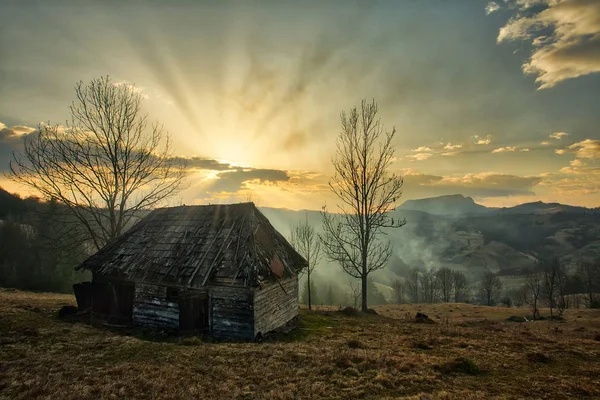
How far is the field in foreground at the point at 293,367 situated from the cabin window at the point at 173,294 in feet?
6.26

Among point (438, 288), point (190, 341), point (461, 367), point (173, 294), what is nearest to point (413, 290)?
point (438, 288)

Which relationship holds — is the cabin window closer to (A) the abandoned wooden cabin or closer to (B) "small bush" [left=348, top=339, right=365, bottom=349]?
(A) the abandoned wooden cabin

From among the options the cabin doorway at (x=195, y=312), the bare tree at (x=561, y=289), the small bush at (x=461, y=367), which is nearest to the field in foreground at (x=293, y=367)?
the small bush at (x=461, y=367)

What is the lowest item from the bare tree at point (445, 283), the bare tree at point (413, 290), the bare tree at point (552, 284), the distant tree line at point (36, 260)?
the bare tree at point (413, 290)

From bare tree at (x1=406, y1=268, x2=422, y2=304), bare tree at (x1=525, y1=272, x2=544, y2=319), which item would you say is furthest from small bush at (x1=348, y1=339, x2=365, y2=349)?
bare tree at (x1=406, y1=268, x2=422, y2=304)

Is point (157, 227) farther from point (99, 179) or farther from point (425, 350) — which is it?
point (425, 350)

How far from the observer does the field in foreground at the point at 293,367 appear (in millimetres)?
7836

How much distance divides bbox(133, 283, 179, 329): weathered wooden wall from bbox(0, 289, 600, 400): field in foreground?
1.15 meters

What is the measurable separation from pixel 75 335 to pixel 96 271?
5.47 meters

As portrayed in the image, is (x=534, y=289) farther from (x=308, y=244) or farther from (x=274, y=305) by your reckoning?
(x=274, y=305)

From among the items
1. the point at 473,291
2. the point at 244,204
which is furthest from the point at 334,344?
the point at 473,291

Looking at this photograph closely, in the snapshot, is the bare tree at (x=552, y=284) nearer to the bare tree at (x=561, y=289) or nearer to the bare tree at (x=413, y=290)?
the bare tree at (x=561, y=289)

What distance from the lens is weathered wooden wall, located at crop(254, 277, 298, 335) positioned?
1452 cm

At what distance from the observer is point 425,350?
12039 millimetres
